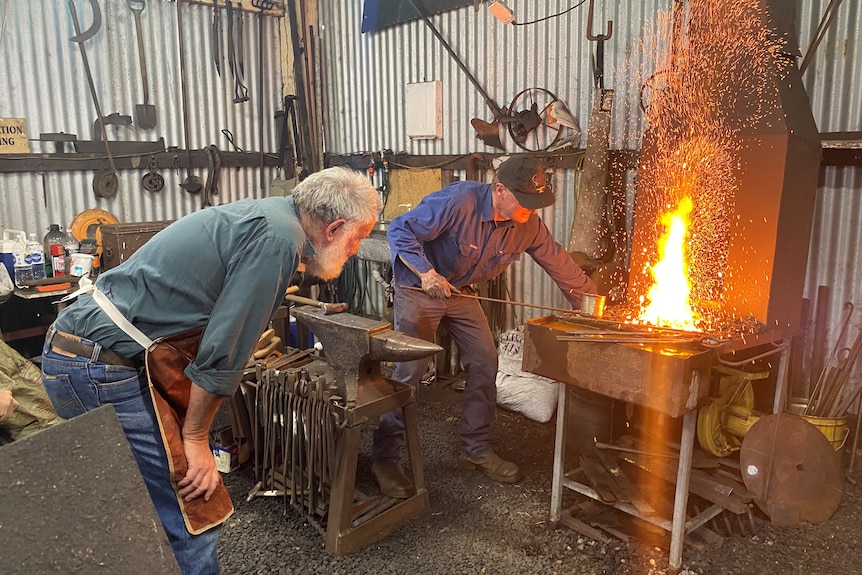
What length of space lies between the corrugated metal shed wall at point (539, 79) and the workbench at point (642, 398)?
1.08 m

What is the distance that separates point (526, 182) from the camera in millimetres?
3350

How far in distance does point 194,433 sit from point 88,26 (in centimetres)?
510

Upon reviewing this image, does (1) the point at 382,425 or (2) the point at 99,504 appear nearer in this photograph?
(2) the point at 99,504

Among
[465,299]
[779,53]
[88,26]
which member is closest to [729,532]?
[465,299]

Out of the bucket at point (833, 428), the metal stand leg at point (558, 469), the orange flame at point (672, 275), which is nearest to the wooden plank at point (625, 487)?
the metal stand leg at point (558, 469)

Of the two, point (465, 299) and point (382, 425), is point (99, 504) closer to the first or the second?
point (382, 425)

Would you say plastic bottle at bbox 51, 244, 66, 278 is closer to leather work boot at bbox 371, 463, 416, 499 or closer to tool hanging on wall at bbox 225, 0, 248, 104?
tool hanging on wall at bbox 225, 0, 248, 104

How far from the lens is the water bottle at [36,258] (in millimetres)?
4809

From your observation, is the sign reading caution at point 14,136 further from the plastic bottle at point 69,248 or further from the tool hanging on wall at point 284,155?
the tool hanging on wall at point 284,155

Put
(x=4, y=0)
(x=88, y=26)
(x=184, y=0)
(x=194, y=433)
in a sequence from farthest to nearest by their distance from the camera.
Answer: (x=184, y=0), (x=88, y=26), (x=4, y=0), (x=194, y=433)

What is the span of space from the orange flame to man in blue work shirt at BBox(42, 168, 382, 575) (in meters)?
1.90

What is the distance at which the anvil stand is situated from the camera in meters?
2.78

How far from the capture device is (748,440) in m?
3.13

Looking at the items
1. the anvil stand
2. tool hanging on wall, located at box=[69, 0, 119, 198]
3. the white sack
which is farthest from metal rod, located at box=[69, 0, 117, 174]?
the white sack
